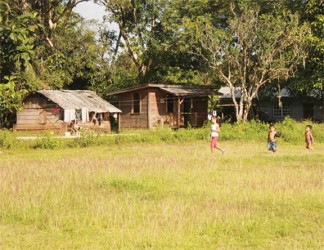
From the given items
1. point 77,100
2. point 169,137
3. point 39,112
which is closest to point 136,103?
point 77,100

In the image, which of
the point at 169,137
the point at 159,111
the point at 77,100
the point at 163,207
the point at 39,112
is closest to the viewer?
the point at 163,207

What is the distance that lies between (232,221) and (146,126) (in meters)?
28.7

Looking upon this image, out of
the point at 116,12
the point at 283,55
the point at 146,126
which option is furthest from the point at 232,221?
the point at 116,12

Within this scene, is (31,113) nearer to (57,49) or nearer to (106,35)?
(57,49)

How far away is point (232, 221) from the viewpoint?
7125 millimetres

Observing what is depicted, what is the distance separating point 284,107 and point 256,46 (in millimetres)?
13571

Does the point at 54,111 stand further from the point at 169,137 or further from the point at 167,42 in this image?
the point at 169,137

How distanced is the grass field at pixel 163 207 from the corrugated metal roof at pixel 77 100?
20171 millimetres

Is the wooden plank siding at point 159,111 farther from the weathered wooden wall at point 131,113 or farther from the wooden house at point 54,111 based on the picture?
the wooden house at point 54,111

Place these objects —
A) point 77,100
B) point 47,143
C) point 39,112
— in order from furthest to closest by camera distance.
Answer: point 77,100 < point 39,112 < point 47,143

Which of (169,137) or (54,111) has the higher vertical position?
(54,111)

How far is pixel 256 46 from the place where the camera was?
1229 inches

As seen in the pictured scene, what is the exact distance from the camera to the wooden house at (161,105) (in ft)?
116

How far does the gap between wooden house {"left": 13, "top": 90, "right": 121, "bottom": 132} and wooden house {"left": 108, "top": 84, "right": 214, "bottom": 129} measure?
2.50 metres
